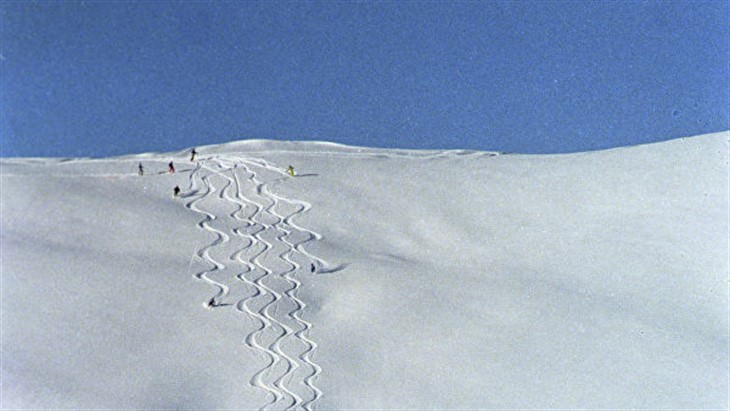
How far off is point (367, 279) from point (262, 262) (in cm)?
179

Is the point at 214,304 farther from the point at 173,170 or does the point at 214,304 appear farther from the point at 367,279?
the point at 173,170

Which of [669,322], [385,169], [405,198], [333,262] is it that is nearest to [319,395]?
[333,262]

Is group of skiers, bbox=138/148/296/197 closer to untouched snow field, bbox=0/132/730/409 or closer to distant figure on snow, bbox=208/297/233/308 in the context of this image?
untouched snow field, bbox=0/132/730/409

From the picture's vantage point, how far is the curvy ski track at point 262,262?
13992 mm

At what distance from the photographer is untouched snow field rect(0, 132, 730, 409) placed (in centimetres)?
1361

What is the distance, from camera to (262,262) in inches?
683

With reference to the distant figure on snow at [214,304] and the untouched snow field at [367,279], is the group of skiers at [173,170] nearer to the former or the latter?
the untouched snow field at [367,279]

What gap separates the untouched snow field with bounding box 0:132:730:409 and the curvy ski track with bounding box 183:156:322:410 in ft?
0.13

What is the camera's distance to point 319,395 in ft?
43.9

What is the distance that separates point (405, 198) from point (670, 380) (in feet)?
23.5

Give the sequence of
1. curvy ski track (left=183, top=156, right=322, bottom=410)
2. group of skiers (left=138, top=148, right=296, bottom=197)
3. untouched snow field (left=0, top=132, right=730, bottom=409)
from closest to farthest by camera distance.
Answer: untouched snow field (left=0, top=132, right=730, bottom=409), curvy ski track (left=183, top=156, right=322, bottom=410), group of skiers (left=138, top=148, right=296, bottom=197)

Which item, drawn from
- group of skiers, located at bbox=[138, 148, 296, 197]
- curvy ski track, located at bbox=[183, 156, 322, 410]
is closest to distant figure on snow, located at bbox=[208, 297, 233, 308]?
curvy ski track, located at bbox=[183, 156, 322, 410]

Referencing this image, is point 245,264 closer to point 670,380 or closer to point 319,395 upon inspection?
point 319,395

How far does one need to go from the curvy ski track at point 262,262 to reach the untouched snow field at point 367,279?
1.5 inches
